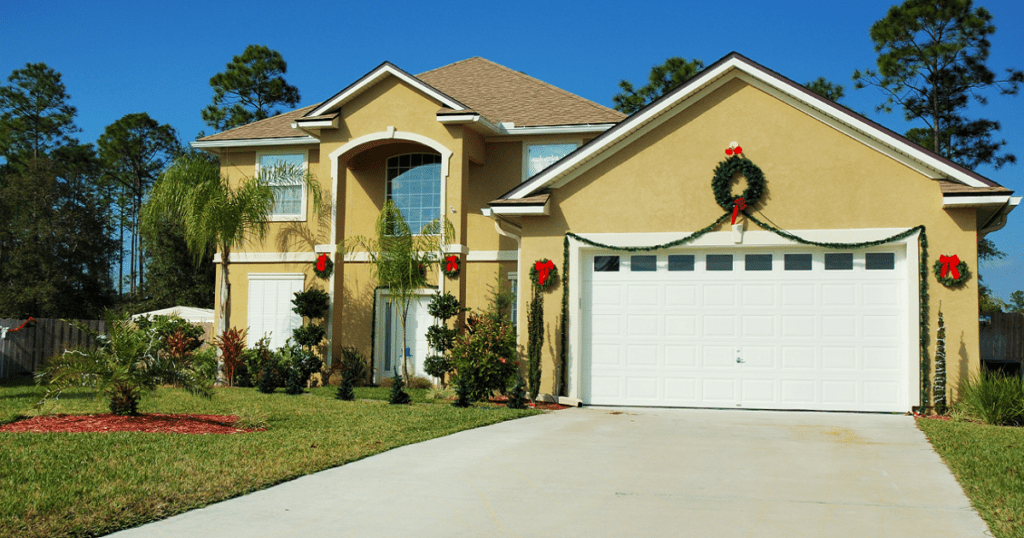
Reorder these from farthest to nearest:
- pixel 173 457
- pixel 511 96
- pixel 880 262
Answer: pixel 511 96, pixel 880 262, pixel 173 457

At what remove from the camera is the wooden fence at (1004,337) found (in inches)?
685

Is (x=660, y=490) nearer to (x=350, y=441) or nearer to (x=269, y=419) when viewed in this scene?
(x=350, y=441)

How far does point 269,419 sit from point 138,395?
5.74ft

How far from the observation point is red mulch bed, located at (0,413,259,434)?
33.5 feet

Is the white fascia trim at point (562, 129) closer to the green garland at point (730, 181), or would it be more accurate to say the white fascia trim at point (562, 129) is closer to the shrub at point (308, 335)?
the green garland at point (730, 181)

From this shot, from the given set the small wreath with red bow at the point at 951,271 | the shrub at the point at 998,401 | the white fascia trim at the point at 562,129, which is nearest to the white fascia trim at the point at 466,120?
the white fascia trim at the point at 562,129

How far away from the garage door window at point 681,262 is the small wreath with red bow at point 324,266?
8393 millimetres

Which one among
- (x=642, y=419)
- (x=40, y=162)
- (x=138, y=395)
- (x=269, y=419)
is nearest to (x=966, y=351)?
(x=642, y=419)

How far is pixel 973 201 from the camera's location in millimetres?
12352

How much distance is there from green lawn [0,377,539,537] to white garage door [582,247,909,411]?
90.4 inches

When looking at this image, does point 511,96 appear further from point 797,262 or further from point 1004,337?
point 1004,337

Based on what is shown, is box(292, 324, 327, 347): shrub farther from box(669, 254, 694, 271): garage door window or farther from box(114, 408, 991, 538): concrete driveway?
box(114, 408, 991, 538): concrete driveway

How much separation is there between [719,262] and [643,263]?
1.27 meters

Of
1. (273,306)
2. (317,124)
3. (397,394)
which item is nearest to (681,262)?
(397,394)
